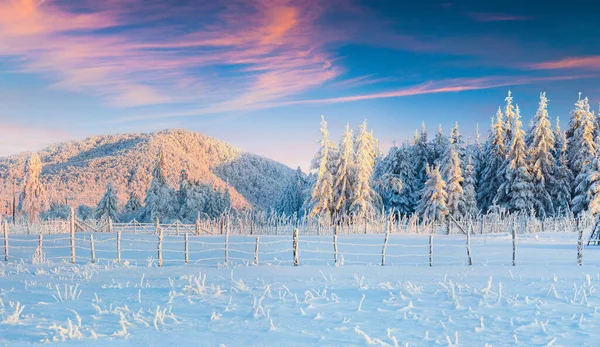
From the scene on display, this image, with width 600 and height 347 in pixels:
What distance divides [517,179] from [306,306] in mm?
35172

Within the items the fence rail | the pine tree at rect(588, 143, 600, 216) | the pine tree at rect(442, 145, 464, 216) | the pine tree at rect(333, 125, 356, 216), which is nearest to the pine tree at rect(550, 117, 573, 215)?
the pine tree at rect(588, 143, 600, 216)

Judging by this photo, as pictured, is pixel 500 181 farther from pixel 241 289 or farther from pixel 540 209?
pixel 241 289

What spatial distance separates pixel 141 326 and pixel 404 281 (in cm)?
744

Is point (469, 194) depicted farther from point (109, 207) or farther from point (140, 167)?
point (140, 167)

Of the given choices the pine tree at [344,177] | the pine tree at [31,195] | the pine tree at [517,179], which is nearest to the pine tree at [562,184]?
the pine tree at [517,179]

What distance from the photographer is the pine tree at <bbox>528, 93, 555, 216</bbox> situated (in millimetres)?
41938

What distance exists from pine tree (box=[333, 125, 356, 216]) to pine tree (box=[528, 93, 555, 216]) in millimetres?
15515

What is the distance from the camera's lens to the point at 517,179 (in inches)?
1636

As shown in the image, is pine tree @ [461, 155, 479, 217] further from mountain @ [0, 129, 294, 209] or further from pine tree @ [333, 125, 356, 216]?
mountain @ [0, 129, 294, 209]

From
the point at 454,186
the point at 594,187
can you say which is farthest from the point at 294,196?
the point at 594,187

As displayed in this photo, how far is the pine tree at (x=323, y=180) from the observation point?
143ft

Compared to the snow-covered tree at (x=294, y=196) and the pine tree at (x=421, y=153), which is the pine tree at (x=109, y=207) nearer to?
the snow-covered tree at (x=294, y=196)

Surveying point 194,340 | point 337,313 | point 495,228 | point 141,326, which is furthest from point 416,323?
point 495,228

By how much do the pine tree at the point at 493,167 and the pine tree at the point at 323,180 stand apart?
49.3 ft
